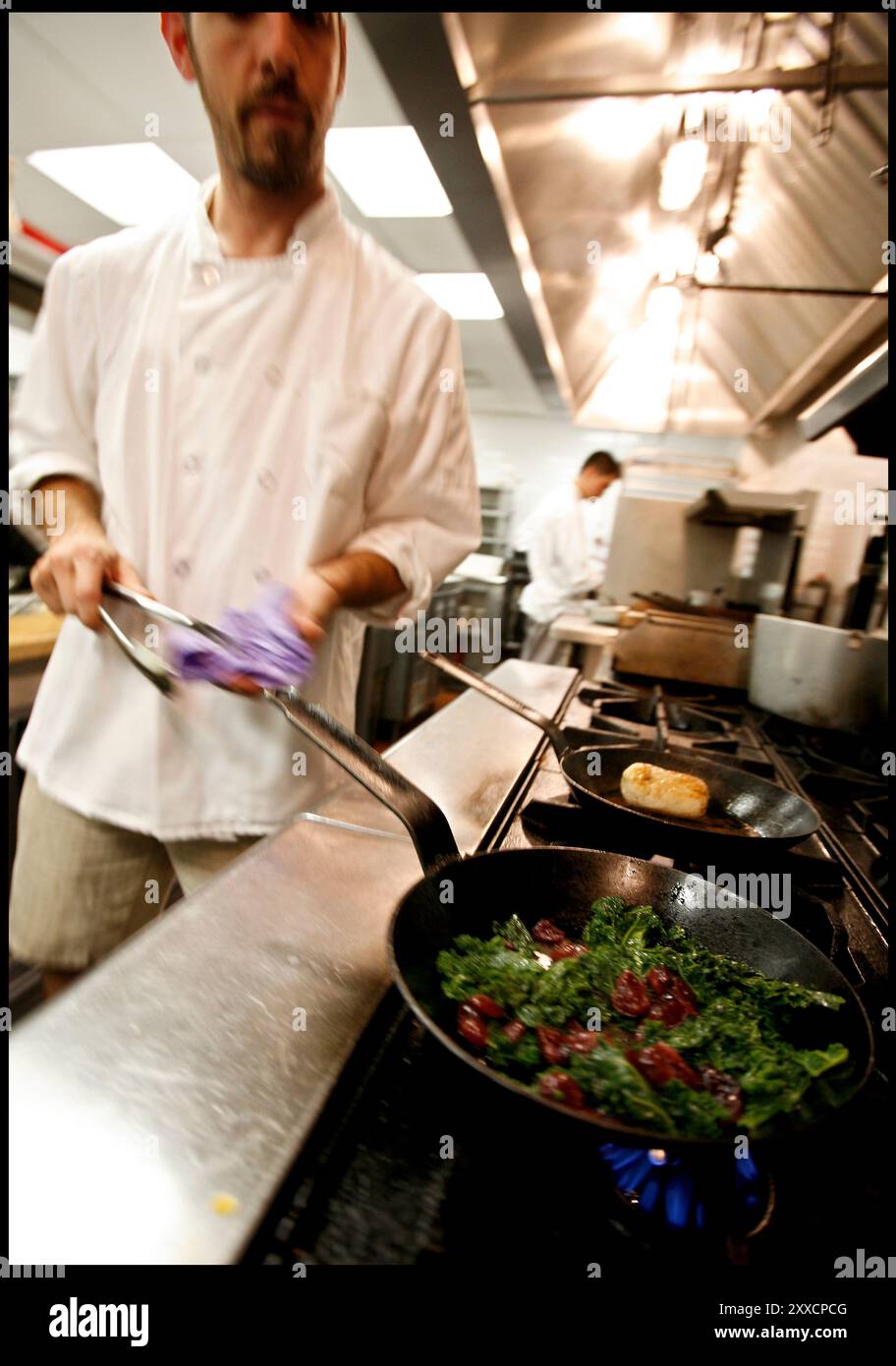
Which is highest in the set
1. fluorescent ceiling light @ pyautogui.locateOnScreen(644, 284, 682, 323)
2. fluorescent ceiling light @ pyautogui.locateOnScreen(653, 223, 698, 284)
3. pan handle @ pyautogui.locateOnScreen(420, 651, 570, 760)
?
fluorescent ceiling light @ pyautogui.locateOnScreen(644, 284, 682, 323)

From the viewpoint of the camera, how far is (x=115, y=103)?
3.32m

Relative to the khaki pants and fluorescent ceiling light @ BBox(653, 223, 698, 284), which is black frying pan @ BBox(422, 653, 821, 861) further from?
fluorescent ceiling light @ BBox(653, 223, 698, 284)

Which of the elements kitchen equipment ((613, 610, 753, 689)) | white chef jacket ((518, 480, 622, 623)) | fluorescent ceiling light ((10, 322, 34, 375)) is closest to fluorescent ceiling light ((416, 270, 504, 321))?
white chef jacket ((518, 480, 622, 623))

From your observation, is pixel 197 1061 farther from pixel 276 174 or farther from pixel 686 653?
pixel 686 653

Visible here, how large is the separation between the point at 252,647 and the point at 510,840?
1.65 ft

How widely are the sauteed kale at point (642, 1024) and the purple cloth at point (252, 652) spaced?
0.43 meters

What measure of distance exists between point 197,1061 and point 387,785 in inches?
13.4

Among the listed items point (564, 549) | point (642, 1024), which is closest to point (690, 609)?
point (642, 1024)

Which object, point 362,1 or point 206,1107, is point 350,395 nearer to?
point 362,1

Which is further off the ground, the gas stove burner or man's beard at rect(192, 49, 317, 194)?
man's beard at rect(192, 49, 317, 194)

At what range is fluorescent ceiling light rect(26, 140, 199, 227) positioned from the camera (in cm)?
389

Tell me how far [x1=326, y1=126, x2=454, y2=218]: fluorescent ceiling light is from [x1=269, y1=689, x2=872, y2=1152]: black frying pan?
2.95 metres

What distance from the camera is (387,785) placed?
2.73ft

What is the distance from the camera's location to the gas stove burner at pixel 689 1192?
0.49 meters
